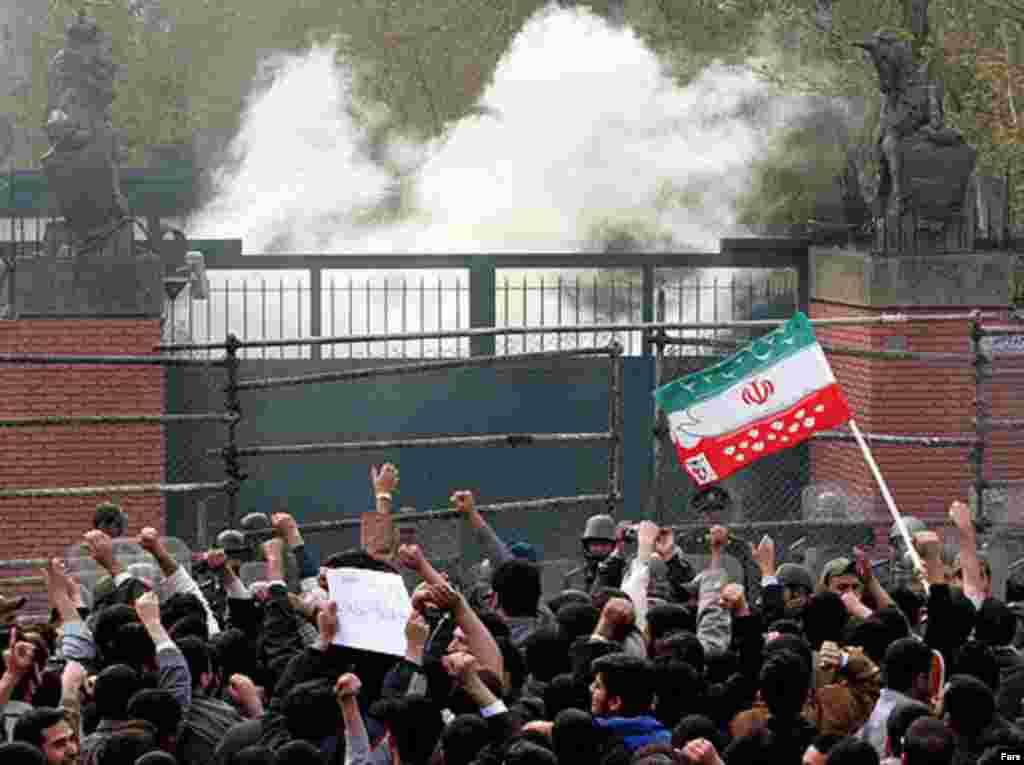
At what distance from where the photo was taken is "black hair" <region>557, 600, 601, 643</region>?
11.5 meters

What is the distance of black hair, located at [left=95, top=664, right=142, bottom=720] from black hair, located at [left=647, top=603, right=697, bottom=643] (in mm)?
2430

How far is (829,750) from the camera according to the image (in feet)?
31.2

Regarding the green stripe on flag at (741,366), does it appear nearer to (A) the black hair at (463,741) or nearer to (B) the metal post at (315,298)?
(B) the metal post at (315,298)

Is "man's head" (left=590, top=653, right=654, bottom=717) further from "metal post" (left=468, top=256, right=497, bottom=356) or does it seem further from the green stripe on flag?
"metal post" (left=468, top=256, right=497, bottom=356)

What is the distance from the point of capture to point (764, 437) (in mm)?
15516

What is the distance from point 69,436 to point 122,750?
341 inches

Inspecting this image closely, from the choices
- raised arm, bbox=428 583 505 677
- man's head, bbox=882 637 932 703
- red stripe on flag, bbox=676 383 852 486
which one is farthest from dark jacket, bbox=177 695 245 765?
red stripe on flag, bbox=676 383 852 486

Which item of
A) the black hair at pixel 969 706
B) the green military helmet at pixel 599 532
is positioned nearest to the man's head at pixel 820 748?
the black hair at pixel 969 706

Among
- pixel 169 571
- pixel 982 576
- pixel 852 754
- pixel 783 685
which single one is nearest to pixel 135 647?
pixel 169 571

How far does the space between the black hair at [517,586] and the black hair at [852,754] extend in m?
2.85

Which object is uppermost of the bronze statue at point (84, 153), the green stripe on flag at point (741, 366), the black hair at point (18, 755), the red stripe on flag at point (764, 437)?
the bronze statue at point (84, 153)

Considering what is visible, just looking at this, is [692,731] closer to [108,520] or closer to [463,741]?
[463,741]

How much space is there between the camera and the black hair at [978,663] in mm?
10859

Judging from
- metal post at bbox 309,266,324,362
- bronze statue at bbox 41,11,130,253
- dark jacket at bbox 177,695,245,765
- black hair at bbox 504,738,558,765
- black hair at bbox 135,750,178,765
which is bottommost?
dark jacket at bbox 177,695,245,765
